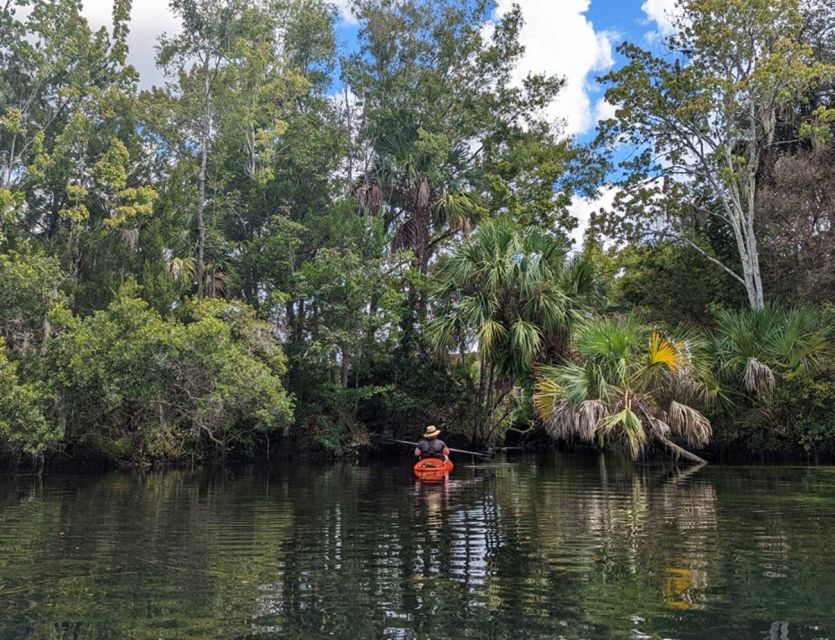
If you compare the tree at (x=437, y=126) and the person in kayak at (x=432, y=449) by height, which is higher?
the tree at (x=437, y=126)

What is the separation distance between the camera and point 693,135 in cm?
2462

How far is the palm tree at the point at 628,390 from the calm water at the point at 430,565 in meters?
2.82

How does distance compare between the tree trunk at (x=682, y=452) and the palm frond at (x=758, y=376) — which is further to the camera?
the palm frond at (x=758, y=376)

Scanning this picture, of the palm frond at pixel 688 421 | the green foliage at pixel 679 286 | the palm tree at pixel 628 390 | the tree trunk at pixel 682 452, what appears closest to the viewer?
the palm tree at pixel 628 390

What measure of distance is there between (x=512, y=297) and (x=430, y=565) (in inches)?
647

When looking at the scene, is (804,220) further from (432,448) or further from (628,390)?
(432,448)

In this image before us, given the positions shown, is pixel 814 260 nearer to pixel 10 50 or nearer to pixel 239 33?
pixel 239 33

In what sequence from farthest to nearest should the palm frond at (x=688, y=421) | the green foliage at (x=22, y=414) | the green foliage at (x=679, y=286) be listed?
1. the green foliage at (x=679, y=286)
2. the green foliage at (x=22, y=414)
3. the palm frond at (x=688, y=421)

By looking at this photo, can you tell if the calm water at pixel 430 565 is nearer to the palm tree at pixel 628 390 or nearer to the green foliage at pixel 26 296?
the palm tree at pixel 628 390

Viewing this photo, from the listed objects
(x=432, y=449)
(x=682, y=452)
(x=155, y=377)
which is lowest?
(x=682, y=452)

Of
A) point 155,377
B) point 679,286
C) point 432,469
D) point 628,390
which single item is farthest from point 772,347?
point 155,377

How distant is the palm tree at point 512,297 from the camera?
22297 mm

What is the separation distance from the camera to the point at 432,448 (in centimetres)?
1800

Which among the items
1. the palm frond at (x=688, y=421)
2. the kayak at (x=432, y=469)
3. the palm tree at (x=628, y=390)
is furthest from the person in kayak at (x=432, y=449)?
the palm frond at (x=688, y=421)
